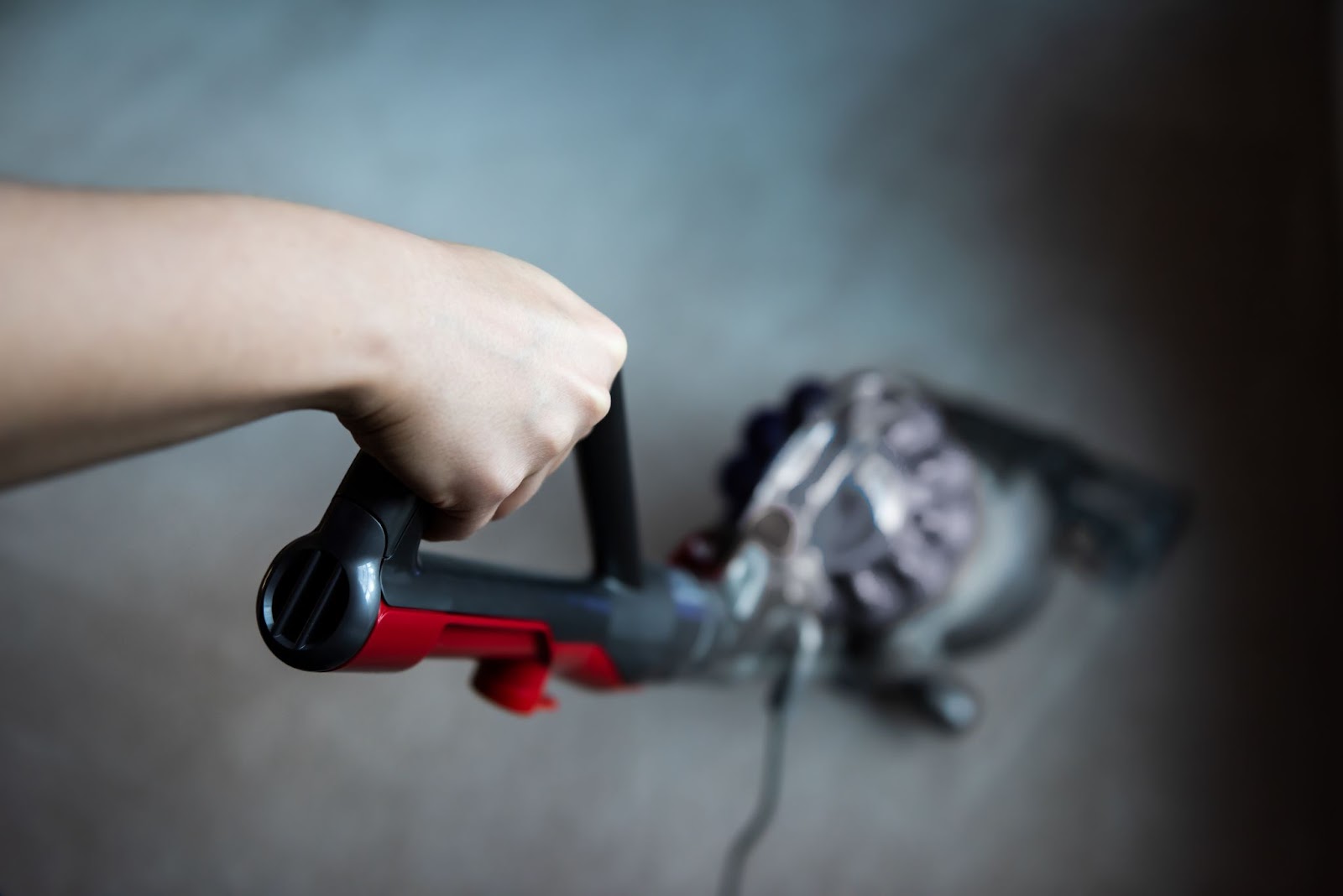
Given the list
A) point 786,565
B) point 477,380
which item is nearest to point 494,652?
point 477,380

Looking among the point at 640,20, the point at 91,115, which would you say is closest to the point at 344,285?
the point at 640,20

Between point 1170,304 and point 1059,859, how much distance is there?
682mm

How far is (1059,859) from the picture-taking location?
1.09 m

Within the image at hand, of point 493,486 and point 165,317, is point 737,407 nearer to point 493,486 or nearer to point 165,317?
point 493,486

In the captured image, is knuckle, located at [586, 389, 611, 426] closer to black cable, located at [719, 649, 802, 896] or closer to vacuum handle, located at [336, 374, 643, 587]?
vacuum handle, located at [336, 374, 643, 587]

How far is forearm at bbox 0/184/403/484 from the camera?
28 centimetres

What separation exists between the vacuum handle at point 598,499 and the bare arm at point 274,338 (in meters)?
0.02

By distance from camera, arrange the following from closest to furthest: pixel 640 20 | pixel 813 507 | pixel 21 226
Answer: pixel 21 226 → pixel 813 507 → pixel 640 20

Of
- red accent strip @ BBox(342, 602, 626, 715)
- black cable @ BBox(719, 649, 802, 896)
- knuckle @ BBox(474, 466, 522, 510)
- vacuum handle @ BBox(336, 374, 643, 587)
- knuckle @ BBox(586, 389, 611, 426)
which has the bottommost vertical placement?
black cable @ BBox(719, 649, 802, 896)

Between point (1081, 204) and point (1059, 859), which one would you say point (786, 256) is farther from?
point (1059, 859)

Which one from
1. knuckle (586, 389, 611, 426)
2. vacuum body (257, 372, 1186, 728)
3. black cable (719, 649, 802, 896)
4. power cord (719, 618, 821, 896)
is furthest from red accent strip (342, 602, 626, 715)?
black cable (719, 649, 802, 896)

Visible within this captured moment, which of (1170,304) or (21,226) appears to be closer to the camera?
(21,226)

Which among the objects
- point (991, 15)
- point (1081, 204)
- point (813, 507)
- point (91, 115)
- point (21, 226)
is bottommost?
point (91, 115)

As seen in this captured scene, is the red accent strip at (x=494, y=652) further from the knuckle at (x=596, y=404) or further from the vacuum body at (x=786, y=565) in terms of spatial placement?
the knuckle at (x=596, y=404)
